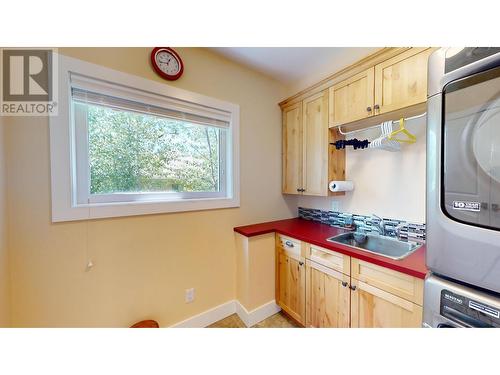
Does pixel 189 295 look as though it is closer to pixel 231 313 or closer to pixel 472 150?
pixel 231 313

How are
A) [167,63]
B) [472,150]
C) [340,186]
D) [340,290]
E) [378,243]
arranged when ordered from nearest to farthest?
[472,150] < [340,290] < [167,63] < [378,243] < [340,186]

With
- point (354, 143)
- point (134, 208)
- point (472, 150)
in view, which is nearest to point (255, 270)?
point (134, 208)

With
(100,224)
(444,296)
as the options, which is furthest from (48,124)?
(444,296)

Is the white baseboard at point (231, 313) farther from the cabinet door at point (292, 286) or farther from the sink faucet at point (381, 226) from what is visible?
the sink faucet at point (381, 226)

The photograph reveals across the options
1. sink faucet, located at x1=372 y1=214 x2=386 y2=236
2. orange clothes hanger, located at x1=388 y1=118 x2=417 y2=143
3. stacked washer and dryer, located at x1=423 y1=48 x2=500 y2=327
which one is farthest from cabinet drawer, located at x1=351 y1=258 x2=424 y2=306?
orange clothes hanger, located at x1=388 y1=118 x2=417 y2=143

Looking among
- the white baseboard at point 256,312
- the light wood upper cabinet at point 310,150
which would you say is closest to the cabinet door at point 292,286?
the white baseboard at point 256,312

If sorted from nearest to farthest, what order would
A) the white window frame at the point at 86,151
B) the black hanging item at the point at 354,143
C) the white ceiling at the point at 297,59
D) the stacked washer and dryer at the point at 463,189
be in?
1. the stacked washer and dryer at the point at 463,189
2. the white window frame at the point at 86,151
3. the black hanging item at the point at 354,143
4. the white ceiling at the point at 297,59

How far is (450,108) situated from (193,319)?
201cm

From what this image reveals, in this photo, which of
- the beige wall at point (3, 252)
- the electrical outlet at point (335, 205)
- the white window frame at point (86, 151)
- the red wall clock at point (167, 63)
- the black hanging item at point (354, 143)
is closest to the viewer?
the beige wall at point (3, 252)

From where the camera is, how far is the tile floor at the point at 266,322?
1641 millimetres

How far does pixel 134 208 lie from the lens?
4.23ft

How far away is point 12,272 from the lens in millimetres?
995

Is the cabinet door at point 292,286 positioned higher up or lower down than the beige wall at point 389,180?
lower down

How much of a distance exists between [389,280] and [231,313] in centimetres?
138
